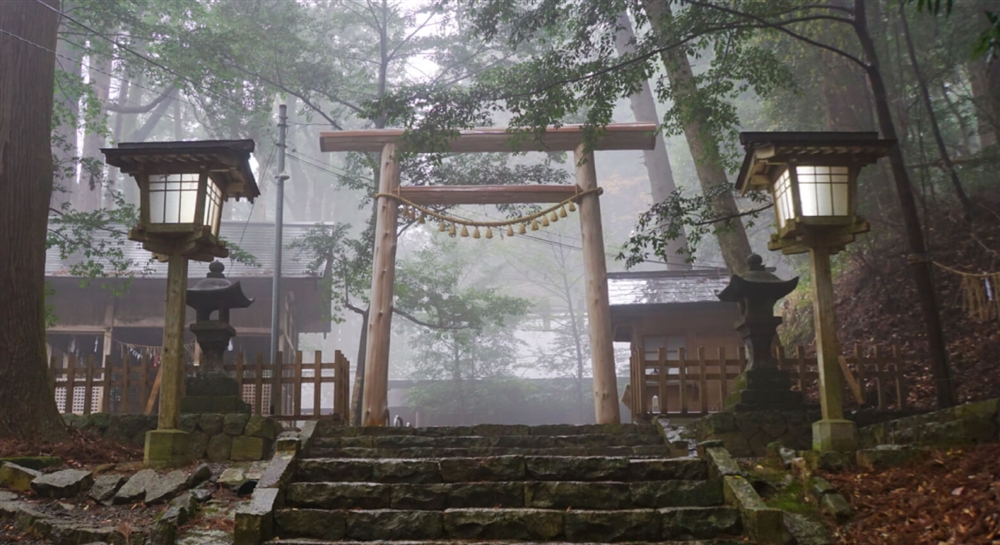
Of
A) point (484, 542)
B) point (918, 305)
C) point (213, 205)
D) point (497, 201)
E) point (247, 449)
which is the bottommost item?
point (484, 542)

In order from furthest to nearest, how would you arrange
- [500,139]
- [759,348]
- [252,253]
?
[252,253] → [500,139] → [759,348]

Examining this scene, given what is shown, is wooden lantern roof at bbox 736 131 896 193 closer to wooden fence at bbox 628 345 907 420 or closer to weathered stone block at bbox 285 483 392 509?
wooden fence at bbox 628 345 907 420

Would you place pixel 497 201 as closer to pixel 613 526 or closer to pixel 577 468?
pixel 577 468

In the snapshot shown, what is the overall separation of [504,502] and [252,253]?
1473 centimetres

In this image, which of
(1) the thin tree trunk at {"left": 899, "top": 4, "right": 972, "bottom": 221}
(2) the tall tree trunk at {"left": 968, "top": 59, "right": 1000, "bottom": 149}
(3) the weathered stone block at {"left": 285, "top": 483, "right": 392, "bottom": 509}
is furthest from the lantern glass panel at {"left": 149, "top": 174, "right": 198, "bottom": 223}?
(2) the tall tree trunk at {"left": 968, "top": 59, "right": 1000, "bottom": 149}

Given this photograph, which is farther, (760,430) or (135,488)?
(760,430)

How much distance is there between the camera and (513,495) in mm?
6512

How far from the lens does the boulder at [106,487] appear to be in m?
6.59

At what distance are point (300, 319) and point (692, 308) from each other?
11.1m

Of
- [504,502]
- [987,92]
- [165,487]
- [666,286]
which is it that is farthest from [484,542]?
[987,92]

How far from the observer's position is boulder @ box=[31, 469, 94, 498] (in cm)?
661

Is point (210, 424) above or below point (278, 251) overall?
below

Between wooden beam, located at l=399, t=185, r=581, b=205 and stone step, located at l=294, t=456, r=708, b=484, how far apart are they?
18.8 ft

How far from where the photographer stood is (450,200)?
12.3 meters
